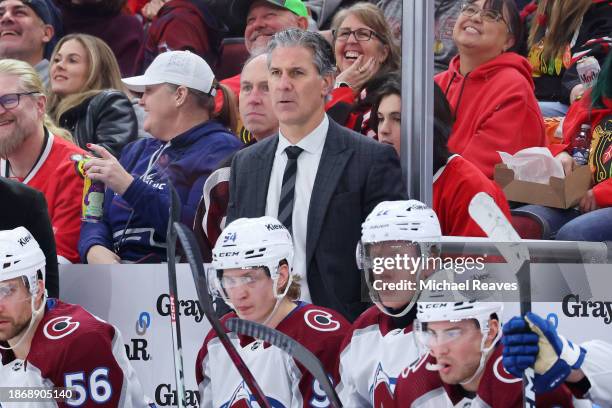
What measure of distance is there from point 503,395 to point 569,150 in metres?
1.19

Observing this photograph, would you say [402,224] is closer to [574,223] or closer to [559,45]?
[574,223]

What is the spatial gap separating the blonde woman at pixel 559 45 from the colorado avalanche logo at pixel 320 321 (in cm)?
124

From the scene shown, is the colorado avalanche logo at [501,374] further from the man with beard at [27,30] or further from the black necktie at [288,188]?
the man with beard at [27,30]

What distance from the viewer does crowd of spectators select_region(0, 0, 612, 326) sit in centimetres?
367

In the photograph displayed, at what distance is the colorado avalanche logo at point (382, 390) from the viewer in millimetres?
3242

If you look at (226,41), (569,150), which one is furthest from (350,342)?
(226,41)

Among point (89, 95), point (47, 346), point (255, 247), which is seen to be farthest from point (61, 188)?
point (255, 247)

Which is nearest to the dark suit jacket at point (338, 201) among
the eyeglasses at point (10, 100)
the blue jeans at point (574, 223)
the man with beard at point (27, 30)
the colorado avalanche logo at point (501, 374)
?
the blue jeans at point (574, 223)

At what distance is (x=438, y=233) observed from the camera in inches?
132

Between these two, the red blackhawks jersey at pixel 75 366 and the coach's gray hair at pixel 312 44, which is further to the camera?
the coach's gray hair at pixel 312 44

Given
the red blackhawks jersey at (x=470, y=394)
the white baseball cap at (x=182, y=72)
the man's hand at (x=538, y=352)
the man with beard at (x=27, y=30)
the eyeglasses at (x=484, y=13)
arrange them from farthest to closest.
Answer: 1. the man with beard at (x=27, y=30)
2. the white baseball cap at (x=182, y=72)
3. the eyeglasses at (x=484, y=13)
4. the red blackhawks jersey at (x=470, y=394)
5. the man's hand at (x=538, y=352)

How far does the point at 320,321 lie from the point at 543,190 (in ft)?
2.71

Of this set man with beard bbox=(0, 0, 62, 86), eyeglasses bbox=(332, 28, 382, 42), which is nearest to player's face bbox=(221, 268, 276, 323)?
eyeglasses bbox=(332, 28, 382, 42)

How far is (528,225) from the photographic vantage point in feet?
12.1
